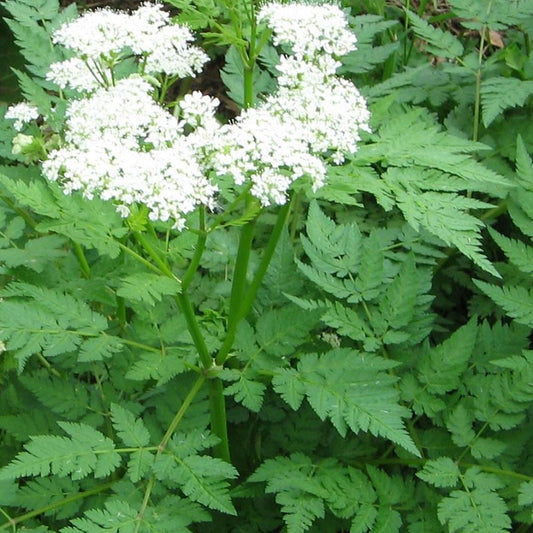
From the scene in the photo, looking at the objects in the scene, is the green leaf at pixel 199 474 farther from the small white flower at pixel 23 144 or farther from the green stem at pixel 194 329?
the small white flower at pixel 23 144

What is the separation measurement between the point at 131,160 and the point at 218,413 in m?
1.04

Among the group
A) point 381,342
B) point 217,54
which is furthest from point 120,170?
point 217,54

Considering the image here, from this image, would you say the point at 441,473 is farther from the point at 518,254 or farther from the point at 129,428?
the point at 129,428

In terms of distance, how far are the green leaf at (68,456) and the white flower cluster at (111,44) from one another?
3.61 feet

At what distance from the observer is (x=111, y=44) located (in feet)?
7.48

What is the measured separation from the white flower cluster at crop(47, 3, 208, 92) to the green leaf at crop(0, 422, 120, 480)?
1.10 metres

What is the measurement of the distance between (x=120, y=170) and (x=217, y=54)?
3334mm

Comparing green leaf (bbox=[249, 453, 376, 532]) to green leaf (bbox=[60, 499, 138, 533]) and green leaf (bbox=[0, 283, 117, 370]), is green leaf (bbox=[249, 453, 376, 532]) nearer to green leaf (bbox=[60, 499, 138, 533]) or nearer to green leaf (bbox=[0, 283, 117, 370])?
green leaf (bbox=[60, 499, 138, 533])

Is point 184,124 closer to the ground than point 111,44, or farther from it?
closer to the ground

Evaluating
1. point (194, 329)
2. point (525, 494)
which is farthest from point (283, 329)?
point (525, 494)

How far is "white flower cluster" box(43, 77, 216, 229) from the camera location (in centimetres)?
200

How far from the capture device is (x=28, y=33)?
9.96 ft

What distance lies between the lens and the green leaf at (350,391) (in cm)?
231

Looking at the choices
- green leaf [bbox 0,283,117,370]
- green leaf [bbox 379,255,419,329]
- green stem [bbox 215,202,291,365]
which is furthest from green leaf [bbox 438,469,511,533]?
green leaf [bbox 0,283,117,370]
